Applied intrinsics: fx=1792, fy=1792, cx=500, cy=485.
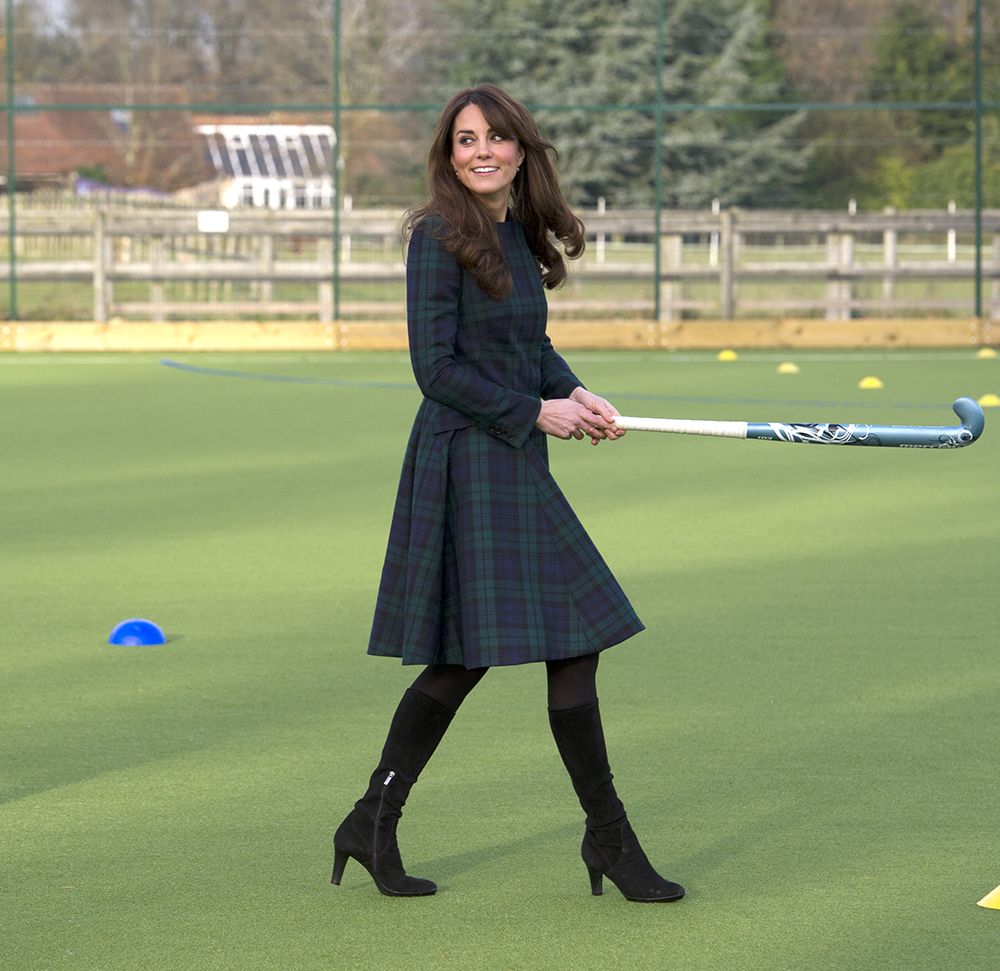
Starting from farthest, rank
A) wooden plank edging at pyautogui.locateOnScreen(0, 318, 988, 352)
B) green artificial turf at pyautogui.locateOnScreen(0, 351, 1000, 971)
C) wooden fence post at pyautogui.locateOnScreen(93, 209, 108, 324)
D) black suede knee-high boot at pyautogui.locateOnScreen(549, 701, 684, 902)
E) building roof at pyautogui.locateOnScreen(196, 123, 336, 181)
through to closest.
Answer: building roof at pyautogui.locateOnScreen(196, 123, 336, 181) < wooden fence post at pyautogui.locateOnScreen(93, 209, 108, 324) < wooden plank edging at pyautogui.locateOnScreen(0, 318, 988, 352) < black suede knee-high boot at pyautogui.locateOnScreen(549, 701, 684, 902) < green artificial turf at pyautogui.locateOnScreen(0, 351, 1000, 971)

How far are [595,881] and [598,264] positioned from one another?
19.4 m

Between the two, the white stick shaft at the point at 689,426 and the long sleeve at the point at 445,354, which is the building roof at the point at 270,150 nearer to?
the long sleeve at the point at 445,354

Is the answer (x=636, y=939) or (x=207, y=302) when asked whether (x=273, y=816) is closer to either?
(x=636, y=939)

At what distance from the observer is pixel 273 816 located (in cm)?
411

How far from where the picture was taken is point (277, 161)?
77.5 feet

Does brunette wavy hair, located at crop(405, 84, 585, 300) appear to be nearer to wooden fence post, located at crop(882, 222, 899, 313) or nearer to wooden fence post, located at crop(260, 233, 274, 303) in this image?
wooden fence post, located at crop(260, 233, 274, 303)

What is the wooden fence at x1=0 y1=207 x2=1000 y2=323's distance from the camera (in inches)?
871

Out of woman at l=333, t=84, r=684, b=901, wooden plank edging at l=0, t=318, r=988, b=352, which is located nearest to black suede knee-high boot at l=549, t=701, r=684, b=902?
woman at l=333, t=84, r=684, b=901

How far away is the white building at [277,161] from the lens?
2300cm

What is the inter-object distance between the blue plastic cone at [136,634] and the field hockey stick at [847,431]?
9.36 ft

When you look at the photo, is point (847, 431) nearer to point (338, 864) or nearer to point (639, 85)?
point (338, 864)

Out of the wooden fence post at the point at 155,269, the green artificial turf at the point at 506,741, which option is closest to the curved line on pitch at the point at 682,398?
the green artificial turf at the point at 506,741

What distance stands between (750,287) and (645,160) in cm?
384

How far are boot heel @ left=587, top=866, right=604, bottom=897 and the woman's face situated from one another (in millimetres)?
1374
